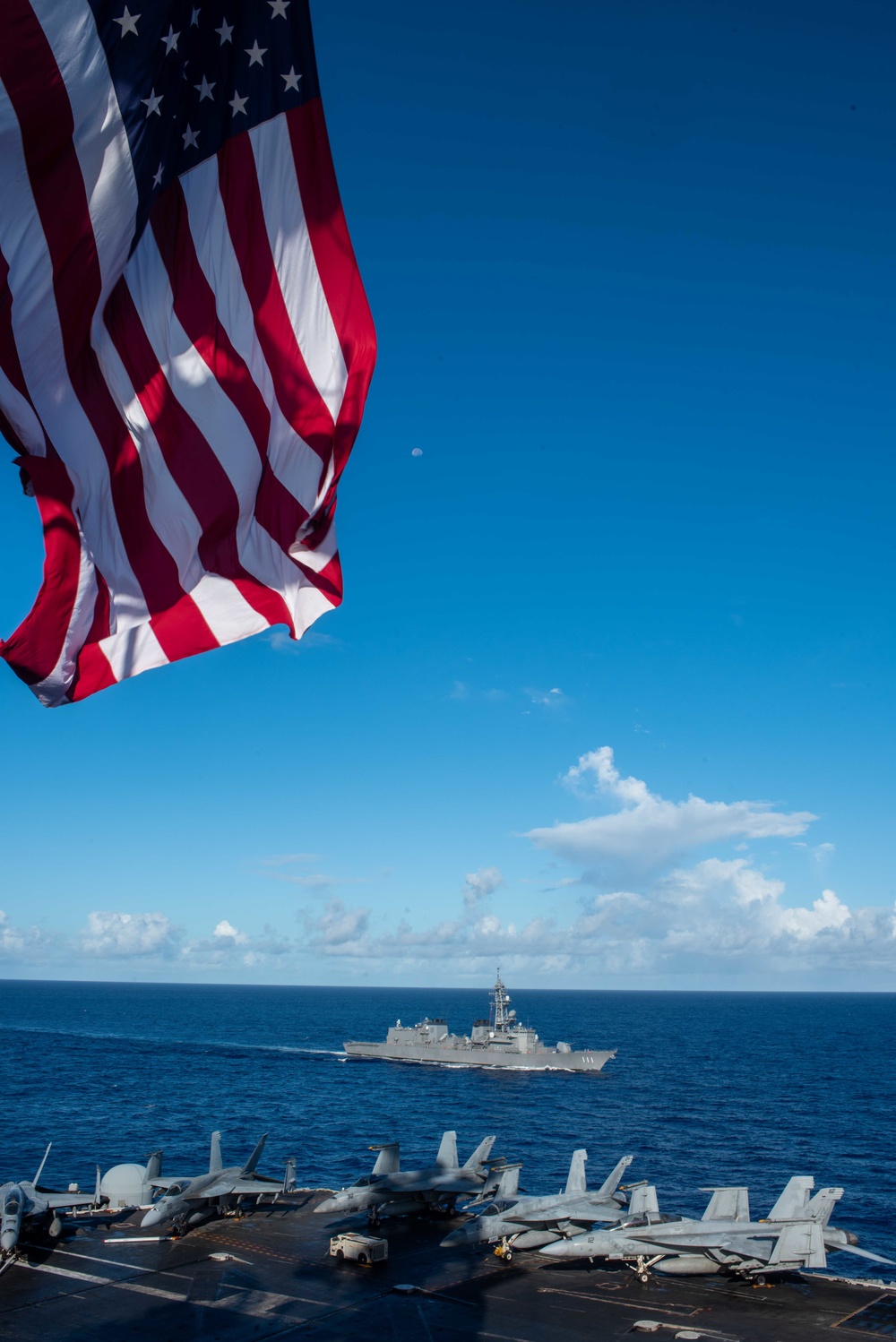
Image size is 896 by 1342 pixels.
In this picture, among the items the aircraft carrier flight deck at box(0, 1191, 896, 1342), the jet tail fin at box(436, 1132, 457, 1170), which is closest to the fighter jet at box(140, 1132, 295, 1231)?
the aircraft carrier flight deck at box(0, 1191, 896, 1342)

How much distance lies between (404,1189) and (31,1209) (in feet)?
49.1

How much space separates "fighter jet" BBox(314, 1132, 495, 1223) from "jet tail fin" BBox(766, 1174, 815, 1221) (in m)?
12.7

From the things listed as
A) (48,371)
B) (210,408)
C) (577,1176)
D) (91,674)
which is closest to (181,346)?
(210,408)

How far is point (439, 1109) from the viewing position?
93562 mm

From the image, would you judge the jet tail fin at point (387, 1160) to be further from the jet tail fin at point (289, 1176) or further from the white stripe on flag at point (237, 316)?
the white stripe on flag at point (237, 316)

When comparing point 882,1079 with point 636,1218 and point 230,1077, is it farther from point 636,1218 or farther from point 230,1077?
point 636,1218

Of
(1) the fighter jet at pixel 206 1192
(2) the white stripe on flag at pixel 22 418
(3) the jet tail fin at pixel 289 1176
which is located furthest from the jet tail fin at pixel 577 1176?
(2) the white stripe on flag at pixel 22 418

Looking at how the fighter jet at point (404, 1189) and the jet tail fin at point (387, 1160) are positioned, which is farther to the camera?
the jet tail fin at point (387, 1160)

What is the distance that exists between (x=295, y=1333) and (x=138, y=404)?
2746 cm

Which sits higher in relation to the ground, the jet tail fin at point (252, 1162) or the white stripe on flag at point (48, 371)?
the white stripe on flag at point (48, 371)

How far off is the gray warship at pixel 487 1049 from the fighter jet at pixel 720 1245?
306ft

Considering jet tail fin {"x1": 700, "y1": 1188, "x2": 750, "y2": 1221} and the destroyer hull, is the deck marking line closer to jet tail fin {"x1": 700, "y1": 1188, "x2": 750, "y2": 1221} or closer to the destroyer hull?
jet tail fin {"x1": 700, "y1": 1188, "x2": 750, "y2": 1221}

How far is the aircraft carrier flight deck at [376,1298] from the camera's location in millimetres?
28016

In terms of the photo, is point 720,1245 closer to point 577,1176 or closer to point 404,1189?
point 577,1176
